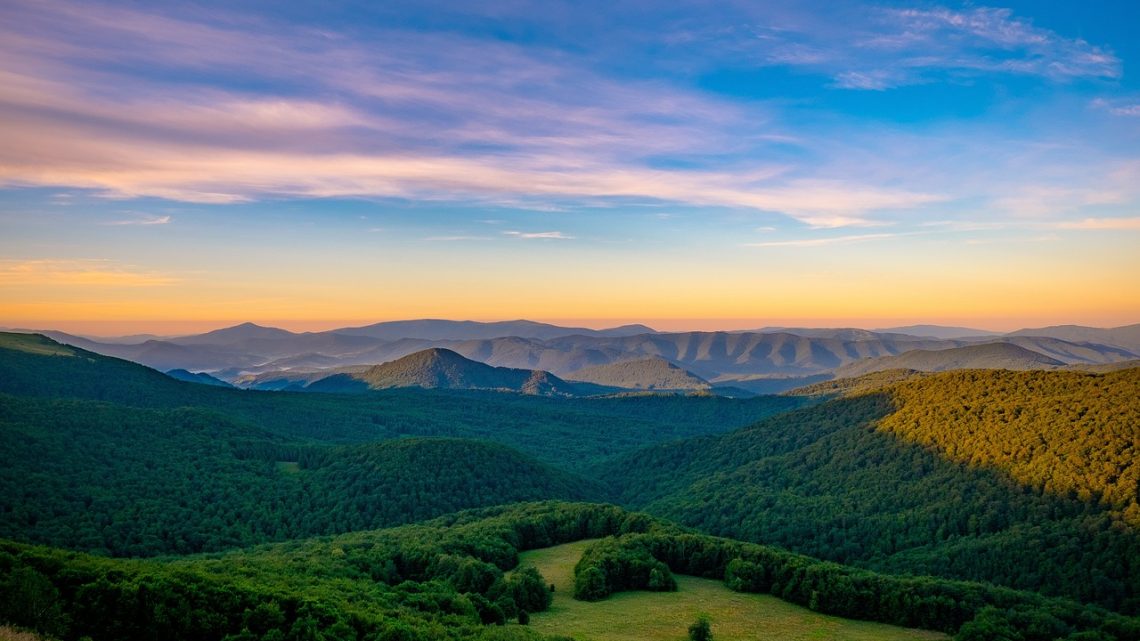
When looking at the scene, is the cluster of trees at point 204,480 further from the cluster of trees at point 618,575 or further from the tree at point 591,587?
the tree at point 591,587

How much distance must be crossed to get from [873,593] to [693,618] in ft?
55.3

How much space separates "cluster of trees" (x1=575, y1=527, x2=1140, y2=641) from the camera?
169 ft

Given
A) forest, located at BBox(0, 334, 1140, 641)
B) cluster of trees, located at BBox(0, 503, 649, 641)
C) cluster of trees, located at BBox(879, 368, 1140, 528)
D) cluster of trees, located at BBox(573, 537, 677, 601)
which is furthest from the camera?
cluster of trees, located at BBox(879, 368, 1140, 528)

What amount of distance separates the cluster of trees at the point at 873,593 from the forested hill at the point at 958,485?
2194 centimetres

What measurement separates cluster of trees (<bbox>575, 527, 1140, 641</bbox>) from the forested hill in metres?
21.9

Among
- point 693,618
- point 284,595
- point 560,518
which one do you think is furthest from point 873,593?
point 284,595

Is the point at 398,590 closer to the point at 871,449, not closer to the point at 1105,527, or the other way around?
the point at 1105,527

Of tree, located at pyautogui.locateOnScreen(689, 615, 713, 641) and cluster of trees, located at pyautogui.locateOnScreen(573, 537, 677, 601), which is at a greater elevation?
tree, located at pyautogui.locateOnScreen(689, 615, 713, 641)

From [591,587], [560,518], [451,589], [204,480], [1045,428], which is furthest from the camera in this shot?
[204,480]

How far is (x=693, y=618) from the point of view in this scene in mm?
54906

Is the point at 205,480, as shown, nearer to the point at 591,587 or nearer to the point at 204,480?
the point at 204,480

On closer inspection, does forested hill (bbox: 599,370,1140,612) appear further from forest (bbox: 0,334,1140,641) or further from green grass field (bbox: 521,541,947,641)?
green grass field (bbox: 521,541,947,641)

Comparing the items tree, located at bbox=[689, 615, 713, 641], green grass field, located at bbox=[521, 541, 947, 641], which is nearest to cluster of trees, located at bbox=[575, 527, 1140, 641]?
green grass field, located at bbox=[521, 541, 947, 641]

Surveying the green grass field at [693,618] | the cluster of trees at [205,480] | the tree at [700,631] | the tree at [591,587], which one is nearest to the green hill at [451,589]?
the tree at [591,587]
